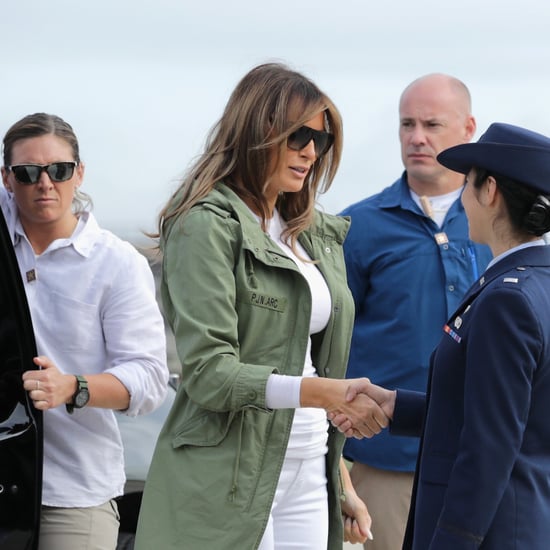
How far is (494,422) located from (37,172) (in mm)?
1368

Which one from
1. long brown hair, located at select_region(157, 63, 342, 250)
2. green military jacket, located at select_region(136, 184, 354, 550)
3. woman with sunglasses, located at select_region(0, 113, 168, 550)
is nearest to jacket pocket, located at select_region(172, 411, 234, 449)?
green military jacket, located at select_region(136, 184, 354, 550)

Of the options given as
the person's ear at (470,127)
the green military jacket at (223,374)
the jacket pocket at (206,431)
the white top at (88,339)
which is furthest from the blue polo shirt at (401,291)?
the jacket pocket at (206,431)

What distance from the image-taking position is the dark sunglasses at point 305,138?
2699 millimetres

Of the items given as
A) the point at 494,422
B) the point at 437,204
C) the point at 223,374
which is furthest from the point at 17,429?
the point at 437,204

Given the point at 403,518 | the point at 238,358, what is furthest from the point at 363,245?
the point at 238,358

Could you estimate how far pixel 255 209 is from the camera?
2.76m

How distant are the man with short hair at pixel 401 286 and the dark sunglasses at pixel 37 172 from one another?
127 centimetres

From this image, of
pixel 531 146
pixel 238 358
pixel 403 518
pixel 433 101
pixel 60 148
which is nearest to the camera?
pixel 531 146

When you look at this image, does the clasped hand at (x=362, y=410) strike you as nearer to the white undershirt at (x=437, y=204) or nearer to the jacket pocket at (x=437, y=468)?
the jacket pocket at (x=437, y=468)

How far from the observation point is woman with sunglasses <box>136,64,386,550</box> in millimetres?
2496

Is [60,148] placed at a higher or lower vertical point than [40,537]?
higher

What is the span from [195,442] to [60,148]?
0.88 metres

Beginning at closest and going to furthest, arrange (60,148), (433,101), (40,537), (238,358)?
(238,358)
(40,537)
(60,148)
(433,101)

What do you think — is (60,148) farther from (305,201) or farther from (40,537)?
(40,537)
